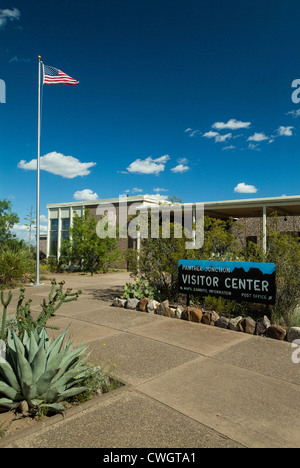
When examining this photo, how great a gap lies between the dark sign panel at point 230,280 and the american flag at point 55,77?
32.7 feet

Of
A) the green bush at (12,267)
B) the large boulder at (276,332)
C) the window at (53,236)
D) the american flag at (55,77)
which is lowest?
the large boulder at (276,332)

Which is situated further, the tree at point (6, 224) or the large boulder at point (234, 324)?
the tree at point (6, 224)

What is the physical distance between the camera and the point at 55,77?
13.9 metres

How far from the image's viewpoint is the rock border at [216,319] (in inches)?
233

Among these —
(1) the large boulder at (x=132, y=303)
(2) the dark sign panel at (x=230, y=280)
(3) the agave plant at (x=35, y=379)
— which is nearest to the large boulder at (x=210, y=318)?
(2) the dark sign panel at (x=230, y=280)

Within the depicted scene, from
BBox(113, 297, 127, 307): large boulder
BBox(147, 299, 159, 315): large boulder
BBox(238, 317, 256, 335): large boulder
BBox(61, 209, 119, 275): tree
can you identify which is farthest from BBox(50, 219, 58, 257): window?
BBox(238, 317, 256, 335): large boulder

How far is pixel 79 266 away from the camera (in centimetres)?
2183

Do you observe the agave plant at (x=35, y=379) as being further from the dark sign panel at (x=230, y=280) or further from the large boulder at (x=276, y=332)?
the dark sign panel at (x=230, y=280)

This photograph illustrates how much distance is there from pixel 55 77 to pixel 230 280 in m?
11.6

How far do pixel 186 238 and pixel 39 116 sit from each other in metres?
9.11

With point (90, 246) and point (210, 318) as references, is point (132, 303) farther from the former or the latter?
point (90, 246)

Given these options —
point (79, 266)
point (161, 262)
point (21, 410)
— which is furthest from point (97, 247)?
point (21, 410)

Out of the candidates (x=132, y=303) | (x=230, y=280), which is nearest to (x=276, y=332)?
(x=230, y=280)
